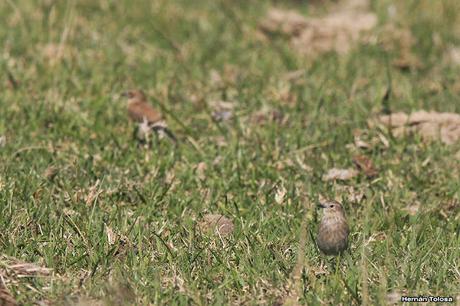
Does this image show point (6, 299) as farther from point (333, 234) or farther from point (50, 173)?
point (50, 173)

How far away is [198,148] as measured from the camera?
6.46m

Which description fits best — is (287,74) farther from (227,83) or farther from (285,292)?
(285,292)

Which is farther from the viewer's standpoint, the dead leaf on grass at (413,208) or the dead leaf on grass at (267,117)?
the dead leaf on grass at (267,117)

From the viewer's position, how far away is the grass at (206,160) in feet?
15.1

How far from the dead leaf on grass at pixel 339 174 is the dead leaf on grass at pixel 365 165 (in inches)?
2.9

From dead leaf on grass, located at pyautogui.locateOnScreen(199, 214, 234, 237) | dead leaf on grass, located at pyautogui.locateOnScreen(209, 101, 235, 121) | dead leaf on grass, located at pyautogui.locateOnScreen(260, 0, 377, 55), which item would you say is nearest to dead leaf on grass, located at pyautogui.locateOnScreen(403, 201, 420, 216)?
dead leaf on grass, located at pyautogui.locateOnScreen(199, 214, 234, 237)

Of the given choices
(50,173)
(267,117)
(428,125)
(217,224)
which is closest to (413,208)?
(428,125)

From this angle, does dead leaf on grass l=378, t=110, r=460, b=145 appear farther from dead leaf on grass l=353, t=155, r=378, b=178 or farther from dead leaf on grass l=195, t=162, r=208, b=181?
dead leaf on grass l=195, t=162, r=208, b=181

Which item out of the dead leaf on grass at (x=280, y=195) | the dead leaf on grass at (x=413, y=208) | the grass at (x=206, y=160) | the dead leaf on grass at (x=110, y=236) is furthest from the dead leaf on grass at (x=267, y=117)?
the dead leaf on grass at (x=110, y=236)

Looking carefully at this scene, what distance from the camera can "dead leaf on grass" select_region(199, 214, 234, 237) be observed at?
17.2ft

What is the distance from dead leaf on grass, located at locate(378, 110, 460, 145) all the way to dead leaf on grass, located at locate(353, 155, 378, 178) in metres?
0.49

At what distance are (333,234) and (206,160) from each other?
165cm

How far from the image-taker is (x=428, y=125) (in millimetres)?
6805

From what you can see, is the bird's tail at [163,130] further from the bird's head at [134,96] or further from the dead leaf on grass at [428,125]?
the dead leaf on grass at [428,125]
